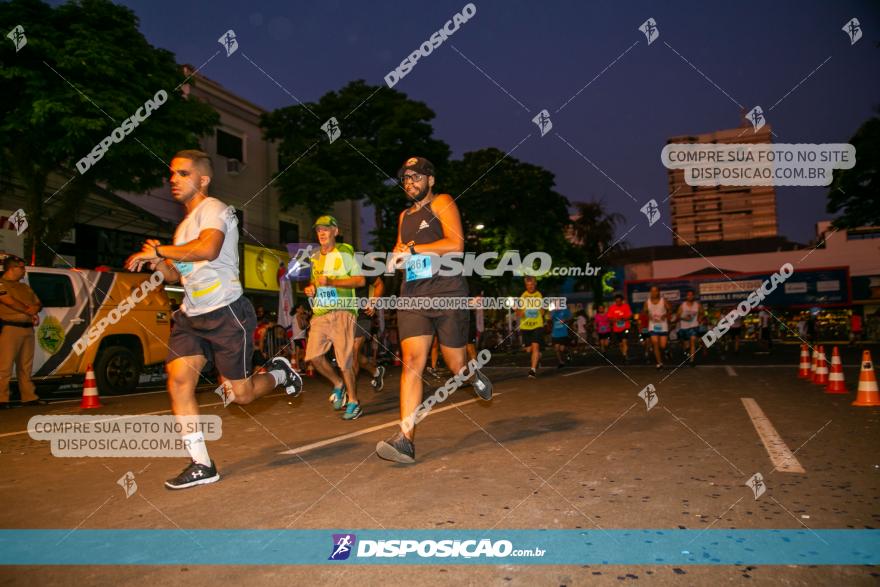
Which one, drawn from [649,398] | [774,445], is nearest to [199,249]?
[774,445]

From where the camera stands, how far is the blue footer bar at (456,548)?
99.5 inches

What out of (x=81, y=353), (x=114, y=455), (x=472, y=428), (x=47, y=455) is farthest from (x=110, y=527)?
(x=81, y=353)

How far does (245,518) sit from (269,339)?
14571 mm

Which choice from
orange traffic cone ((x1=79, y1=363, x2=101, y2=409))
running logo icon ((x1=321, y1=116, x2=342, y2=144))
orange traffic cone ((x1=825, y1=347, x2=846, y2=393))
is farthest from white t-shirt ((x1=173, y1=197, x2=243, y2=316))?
running logo icon ((x1=321, y1=116, x2=342, y2=144))

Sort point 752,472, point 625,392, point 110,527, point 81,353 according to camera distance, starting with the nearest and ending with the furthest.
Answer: point 110,527
point 752,472
point 625,392
point 81,353

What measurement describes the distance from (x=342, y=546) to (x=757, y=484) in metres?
2.40

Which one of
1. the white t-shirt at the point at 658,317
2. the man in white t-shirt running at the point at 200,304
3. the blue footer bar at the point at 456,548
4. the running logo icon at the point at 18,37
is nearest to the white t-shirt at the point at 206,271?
the man in white t-shirt running at the point at 200,304

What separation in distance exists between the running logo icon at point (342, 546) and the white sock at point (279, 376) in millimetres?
2129

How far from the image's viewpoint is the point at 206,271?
13.7 feet

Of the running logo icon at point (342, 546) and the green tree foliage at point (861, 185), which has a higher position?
the green tree foliage at point (861, 185)

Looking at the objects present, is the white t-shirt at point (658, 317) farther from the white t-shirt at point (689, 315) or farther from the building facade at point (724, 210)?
the building facade at point (724, 210)

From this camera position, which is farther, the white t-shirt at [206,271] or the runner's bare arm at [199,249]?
the white t-shirt at [206,271]

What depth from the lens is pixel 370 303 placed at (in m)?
8.06

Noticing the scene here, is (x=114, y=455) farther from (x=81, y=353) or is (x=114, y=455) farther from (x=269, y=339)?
(x=269, y=339)
